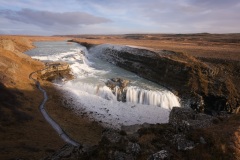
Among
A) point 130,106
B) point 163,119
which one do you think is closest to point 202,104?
point 163,119

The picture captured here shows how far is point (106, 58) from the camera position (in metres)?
64.7

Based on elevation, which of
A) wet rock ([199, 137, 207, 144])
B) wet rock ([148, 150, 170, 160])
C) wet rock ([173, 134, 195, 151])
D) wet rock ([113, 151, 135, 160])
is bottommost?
wet rock ([113, 151, 135, 160])

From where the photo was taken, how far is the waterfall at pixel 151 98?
116 ft

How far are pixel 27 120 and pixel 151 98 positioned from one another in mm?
17859

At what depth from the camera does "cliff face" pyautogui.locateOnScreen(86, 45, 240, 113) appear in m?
36.8

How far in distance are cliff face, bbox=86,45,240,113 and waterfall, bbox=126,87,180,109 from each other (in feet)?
8.63

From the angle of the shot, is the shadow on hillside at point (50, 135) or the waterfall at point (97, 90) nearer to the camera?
the shadow on hillside at point (50, 135)

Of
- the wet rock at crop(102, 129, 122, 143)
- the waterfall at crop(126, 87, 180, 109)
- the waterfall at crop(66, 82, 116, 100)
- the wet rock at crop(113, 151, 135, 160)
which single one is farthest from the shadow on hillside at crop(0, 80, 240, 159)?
the waterfall at crop(126, 87, 180, 109)

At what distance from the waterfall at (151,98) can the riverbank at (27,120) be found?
32.9ft

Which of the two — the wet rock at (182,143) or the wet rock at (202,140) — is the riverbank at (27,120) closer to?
the wet rock at (182,143)

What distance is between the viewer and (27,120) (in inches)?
957

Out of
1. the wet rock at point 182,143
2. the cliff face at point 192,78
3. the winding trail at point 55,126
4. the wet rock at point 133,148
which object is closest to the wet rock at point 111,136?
the wet rock at point 133,148

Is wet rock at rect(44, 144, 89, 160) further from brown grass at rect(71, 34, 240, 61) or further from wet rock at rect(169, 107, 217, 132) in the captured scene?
brown grass at rect(71, 34, 240, 61)

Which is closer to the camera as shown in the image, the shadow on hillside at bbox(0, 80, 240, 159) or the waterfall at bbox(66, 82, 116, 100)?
the shadow on hillside at bbox(0, 80, 240, 159)
